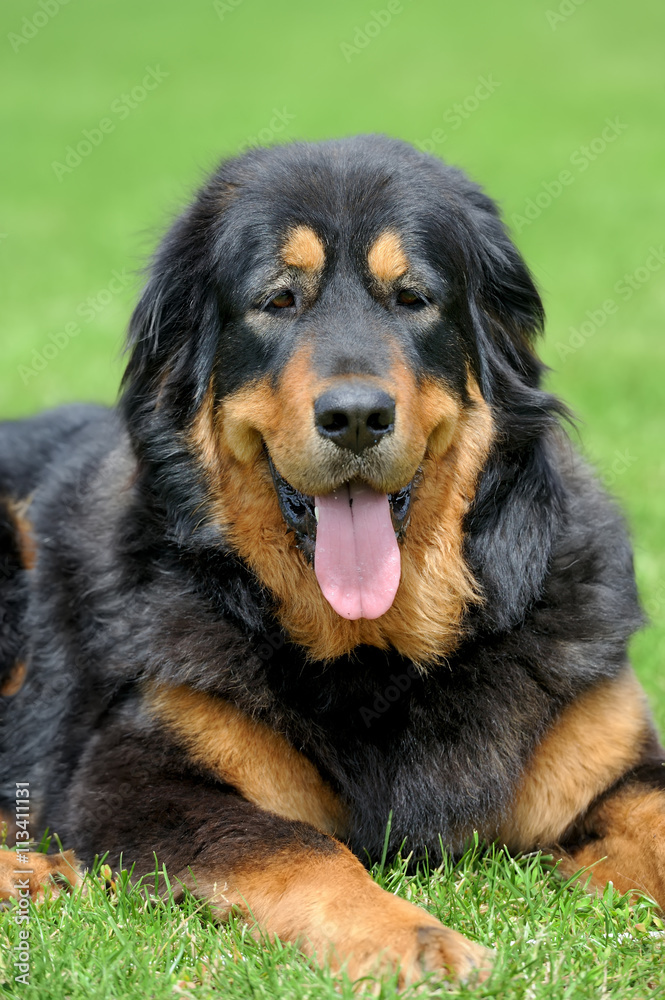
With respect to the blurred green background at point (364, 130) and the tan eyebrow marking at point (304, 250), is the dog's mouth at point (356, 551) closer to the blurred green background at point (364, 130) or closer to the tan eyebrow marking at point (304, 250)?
the tan eyebrow marking at point (304, 250)

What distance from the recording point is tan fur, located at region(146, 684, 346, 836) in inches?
147

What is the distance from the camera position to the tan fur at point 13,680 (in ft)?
16.0

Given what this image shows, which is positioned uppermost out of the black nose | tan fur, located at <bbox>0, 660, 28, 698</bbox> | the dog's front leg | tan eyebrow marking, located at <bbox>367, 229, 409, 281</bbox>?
tan eyebrow marking, located at <bbox>367, 229, 409, 281</bbox>

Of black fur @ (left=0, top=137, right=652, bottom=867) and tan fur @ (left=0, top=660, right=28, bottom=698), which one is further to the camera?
tan fur @ (left=0, top=660, right=28, bottom=698)

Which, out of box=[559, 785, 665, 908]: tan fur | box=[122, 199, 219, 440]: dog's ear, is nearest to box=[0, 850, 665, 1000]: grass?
box=[559, 785, 665, 908]: tan fur

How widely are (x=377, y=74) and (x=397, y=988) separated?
3449cm

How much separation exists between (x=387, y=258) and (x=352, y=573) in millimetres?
1036

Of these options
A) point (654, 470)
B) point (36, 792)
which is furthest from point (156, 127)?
point (36, 792)

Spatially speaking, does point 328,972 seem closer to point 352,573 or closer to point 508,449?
point 352,573

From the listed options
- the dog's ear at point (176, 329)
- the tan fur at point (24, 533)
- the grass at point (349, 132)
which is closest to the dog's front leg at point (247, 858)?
the grass at point (349, 132)

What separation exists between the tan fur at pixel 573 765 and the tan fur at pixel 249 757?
616 mm

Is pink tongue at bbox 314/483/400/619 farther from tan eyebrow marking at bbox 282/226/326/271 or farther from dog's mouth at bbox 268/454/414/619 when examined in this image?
tan eyebrow marking at bbox 282/226/326/271

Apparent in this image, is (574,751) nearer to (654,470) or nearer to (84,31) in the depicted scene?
(654,470)

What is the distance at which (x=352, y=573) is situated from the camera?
3684mm
